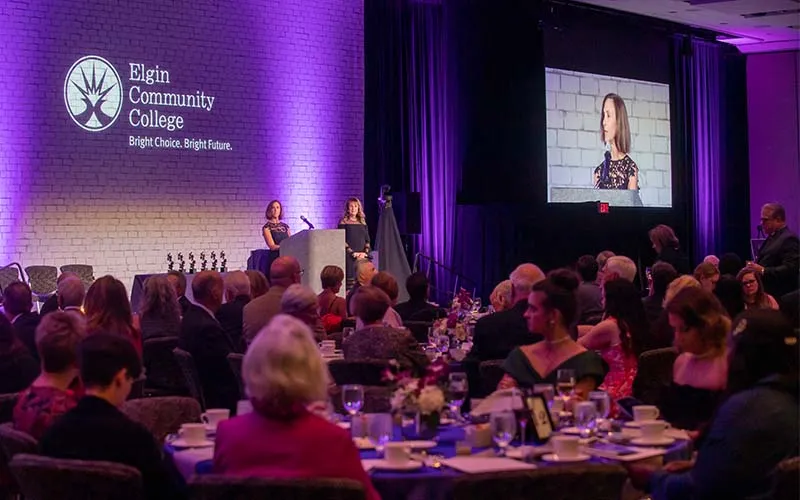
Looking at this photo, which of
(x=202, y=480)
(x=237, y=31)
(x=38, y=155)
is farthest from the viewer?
(x=237, y=31)

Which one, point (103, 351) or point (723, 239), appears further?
point (723, 239)

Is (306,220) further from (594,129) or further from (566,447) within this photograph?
(566,447)

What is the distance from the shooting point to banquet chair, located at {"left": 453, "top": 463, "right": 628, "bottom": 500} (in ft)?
10.9

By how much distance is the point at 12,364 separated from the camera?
5652 millimetres

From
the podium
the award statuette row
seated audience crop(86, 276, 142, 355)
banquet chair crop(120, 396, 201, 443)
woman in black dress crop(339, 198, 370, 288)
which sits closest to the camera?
banquet chair crop(120, 396, 201, 443)

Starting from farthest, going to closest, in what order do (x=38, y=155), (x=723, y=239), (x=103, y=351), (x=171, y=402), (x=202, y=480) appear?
(x=723, y=239) < (x=38, y=155) < (x=171, y=402) < (x=103, y=351) < (x=202, y=480)

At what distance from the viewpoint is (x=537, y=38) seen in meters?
16.7

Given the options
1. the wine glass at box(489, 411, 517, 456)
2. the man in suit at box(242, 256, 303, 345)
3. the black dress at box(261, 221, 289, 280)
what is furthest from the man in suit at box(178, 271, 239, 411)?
the black dress at box(261, 221, 289, 280)

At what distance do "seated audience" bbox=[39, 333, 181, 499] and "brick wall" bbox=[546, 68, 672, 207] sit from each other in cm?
1355

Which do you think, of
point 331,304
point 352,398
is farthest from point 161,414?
point 331,304

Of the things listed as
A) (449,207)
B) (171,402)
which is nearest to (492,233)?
(449,207)

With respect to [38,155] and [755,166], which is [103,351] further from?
[755,166]

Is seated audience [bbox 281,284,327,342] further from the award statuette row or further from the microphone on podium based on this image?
the microphone on podium

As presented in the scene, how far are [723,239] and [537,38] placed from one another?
660cm
